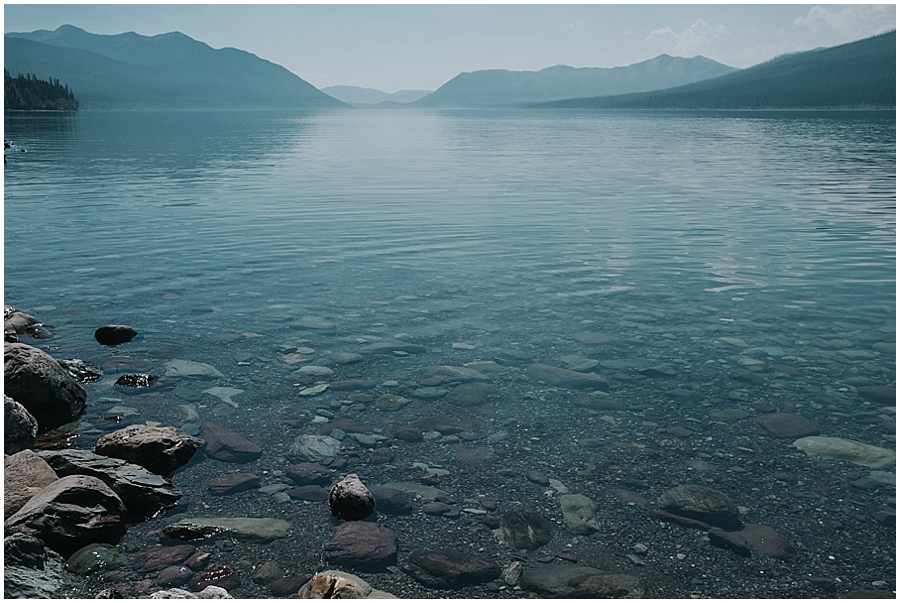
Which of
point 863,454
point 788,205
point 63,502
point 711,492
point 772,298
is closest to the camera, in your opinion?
point 63,502

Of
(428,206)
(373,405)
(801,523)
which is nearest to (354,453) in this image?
(373,405)

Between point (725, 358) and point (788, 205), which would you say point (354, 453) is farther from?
point (788, 205)

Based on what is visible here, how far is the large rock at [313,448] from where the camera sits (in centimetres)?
836

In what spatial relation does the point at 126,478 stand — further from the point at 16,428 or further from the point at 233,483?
the point at 16,428

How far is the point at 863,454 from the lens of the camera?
838cm

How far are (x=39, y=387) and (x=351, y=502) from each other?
4.59m

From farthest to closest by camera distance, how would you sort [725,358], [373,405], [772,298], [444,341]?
[772,298] → [444,341] → [725,358] → [373,405]

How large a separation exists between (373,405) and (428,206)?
19052mm

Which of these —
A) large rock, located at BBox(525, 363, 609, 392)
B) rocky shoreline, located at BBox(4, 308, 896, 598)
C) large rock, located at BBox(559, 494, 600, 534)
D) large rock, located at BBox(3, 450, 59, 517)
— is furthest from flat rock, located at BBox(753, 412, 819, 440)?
large rock, located at BBox(3, 450, 59, 517)

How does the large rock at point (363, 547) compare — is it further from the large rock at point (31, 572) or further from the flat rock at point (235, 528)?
the large rock at point (31, 572)

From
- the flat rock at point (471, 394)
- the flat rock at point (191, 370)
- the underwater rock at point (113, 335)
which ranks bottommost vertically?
the flat rock at point (471, 394)

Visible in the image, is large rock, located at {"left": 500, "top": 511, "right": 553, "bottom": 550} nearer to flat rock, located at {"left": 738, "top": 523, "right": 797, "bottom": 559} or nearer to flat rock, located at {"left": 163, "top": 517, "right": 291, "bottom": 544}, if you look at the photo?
flat rock, located at {"left": 738, "top": 523, "right": 797, "bottom": 559}

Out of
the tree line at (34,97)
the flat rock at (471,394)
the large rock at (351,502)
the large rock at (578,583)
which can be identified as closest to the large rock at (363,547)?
the large rock at (351,502)

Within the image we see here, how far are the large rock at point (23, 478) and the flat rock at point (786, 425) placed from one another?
26.5 feet
